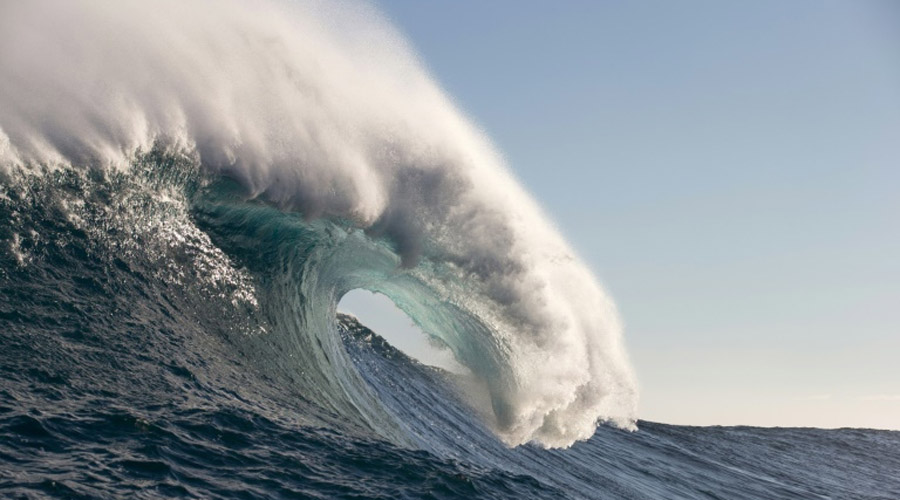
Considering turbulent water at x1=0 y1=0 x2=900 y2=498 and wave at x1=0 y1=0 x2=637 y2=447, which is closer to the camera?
turbulent water at x1=0 y1=0 x2=900 y2=498

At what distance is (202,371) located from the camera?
847cm

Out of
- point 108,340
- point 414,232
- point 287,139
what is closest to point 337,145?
point 287,139

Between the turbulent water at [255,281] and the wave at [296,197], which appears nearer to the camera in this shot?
the turbulent water at [255,281]

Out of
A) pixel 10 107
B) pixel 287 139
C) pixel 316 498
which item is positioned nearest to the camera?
pixel 316 498

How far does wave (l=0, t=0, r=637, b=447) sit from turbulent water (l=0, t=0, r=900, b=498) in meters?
0.04

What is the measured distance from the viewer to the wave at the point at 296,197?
981cm

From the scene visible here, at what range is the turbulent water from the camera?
6.74 m

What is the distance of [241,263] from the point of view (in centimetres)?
1151

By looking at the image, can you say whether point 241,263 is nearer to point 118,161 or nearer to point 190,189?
point 190,189

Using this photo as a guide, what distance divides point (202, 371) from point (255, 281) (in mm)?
3196

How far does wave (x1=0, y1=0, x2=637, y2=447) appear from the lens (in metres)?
9.81

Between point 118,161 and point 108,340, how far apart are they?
325 cm

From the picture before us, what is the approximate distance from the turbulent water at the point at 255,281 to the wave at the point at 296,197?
38mm

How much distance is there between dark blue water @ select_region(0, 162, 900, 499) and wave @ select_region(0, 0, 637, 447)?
0.22ft
